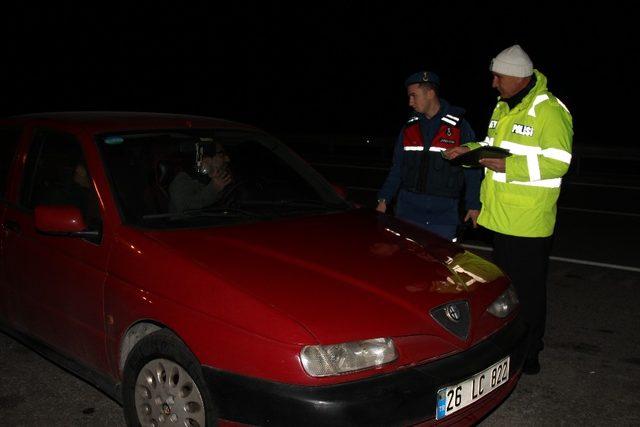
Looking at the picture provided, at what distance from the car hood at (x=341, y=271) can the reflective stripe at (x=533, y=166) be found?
640mm

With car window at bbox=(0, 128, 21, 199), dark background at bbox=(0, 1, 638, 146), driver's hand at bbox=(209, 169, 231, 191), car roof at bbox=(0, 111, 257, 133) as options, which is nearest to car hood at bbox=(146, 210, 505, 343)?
driver's hand at bbox=(209, 169, 231, 191)

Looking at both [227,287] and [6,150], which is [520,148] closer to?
[227,287]

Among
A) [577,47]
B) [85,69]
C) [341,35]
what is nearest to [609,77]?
[577,47]

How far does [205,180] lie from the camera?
4078 millimetres

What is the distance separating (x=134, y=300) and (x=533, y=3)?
204ft

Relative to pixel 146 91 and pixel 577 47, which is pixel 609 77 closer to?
pixel 577 47

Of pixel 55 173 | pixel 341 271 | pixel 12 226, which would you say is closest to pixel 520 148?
pixel 341 271

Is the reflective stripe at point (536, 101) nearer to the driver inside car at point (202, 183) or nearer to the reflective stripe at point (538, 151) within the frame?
the reflective stripe at point (538, 151)

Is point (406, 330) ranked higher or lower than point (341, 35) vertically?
lower

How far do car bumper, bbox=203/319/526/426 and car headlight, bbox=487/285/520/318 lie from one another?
48cm

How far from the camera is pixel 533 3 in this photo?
196 ft

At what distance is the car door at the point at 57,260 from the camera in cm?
348

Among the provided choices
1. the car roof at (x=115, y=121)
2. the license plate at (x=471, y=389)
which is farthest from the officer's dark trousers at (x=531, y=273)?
the car roof at (x=115, y=121)

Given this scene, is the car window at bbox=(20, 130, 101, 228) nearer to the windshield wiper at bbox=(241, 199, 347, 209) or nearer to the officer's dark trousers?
the windshield wiper at bbox=(241, 199, 347, 209)
